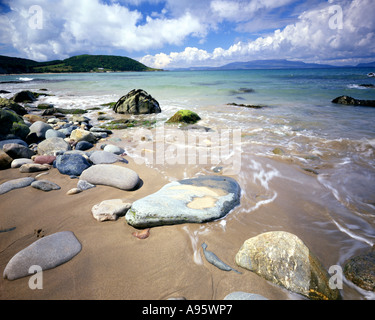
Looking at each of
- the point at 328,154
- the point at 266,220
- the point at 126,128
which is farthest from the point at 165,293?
the point at 126,128

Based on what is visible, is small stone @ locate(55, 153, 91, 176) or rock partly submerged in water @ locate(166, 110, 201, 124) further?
rock partly submerged in water @ locate(166, 110, 201, 124)

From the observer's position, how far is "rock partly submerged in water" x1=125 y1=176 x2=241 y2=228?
8.63 ft

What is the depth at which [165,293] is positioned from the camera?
1870mm

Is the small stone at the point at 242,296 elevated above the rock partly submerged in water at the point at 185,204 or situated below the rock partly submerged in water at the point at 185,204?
below

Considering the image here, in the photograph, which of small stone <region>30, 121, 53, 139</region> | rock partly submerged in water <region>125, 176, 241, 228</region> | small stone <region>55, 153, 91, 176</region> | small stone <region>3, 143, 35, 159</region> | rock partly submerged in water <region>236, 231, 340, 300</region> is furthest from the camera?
small stone <region>30, 121, 53, 139</region>

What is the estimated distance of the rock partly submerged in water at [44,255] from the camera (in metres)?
1.94

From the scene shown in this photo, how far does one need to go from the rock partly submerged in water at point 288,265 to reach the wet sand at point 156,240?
0.31 feet

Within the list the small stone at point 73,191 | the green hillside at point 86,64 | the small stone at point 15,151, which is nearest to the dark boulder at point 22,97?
the small stone at point 15,151

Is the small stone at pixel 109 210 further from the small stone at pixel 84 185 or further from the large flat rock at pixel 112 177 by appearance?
the small stone at pixel 84 185

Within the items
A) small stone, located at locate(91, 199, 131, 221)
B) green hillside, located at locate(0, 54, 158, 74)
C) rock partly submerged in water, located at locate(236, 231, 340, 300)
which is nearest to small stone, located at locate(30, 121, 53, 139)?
small stone, located at locate(91, 199, 131, 221)

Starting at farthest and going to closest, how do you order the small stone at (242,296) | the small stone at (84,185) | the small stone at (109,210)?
the small stone at (84,185) < the small stone at (109,210) < the small stone at (242,296)

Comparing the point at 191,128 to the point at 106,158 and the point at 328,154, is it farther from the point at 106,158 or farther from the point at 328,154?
the point at 328,154

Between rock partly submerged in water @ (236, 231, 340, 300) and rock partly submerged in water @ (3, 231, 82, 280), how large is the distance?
80.4 inches

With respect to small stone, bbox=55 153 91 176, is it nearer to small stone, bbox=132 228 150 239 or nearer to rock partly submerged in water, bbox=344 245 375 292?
small stone, bbox=132 228 150 239
